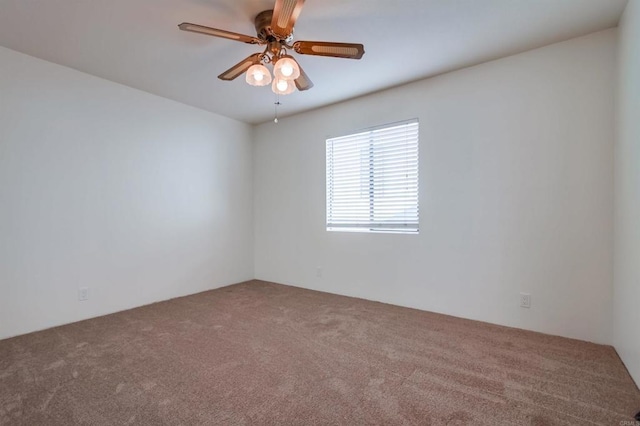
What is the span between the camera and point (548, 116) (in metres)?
2.54

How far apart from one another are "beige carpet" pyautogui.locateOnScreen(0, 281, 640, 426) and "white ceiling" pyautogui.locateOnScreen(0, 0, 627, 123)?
2.47m

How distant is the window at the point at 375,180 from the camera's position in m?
3.34

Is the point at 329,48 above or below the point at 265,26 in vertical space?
below

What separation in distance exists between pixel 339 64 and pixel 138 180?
2603 millimetres

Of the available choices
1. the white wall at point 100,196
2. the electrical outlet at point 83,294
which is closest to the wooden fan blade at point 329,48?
the white wall at point 100,196

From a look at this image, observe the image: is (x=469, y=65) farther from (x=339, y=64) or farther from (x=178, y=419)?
(x=178, y=419)

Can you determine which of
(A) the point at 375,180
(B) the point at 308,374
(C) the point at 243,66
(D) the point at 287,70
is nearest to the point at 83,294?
(B) the point at 308,374

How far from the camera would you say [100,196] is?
3.13m

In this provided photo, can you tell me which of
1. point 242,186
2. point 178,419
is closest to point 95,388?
point 178,419

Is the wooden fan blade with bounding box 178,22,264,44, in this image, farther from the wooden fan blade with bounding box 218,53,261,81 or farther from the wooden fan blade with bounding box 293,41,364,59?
the wooden fan blade with bounding box 293,41,364,59

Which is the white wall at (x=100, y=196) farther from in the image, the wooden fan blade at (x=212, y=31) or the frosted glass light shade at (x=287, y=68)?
the frosted glass light shade at (x=287, y=68)

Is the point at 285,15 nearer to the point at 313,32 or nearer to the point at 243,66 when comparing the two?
the point at 243,66

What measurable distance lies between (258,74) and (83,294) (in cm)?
281

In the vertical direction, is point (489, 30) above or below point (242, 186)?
above
